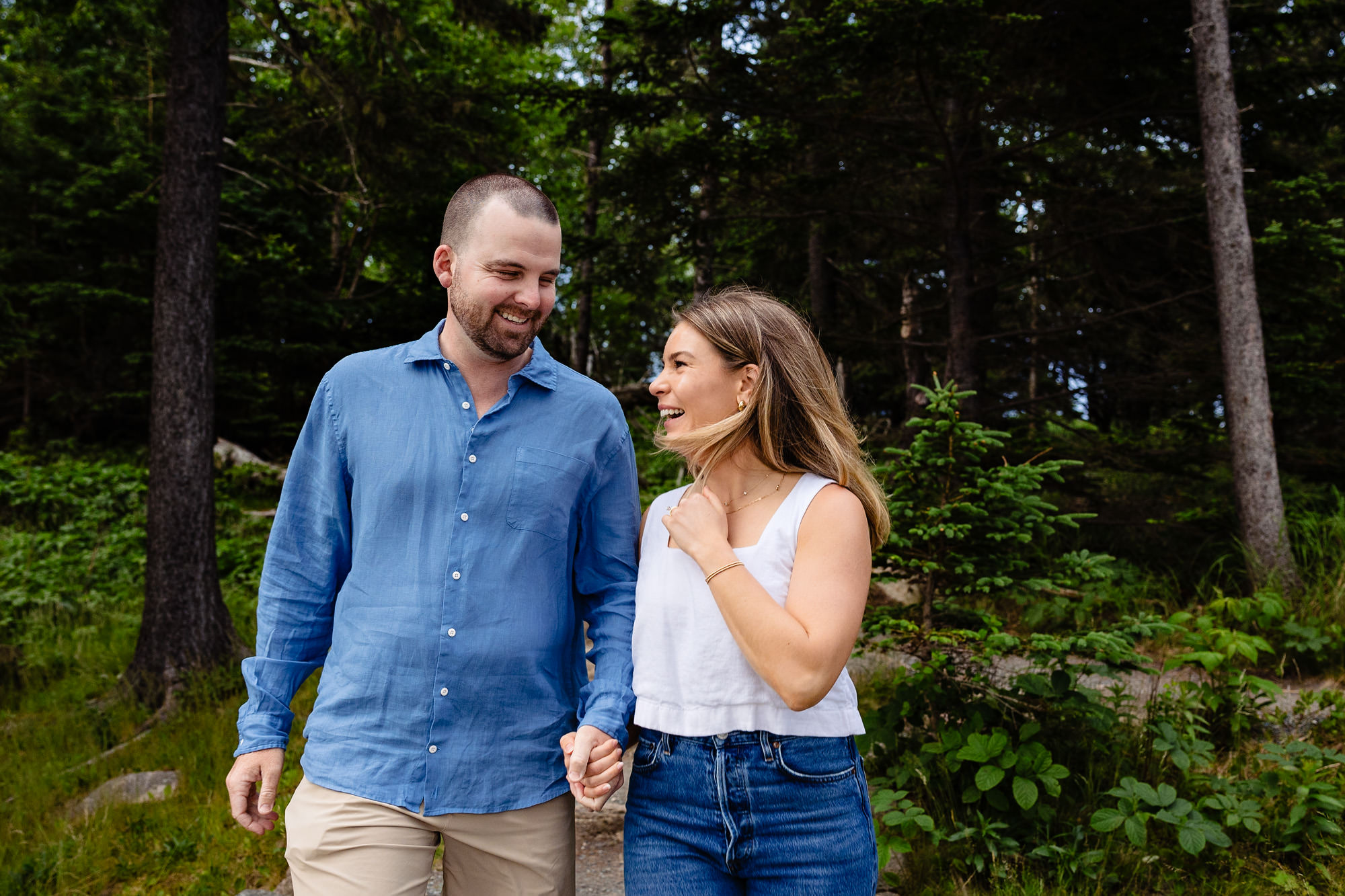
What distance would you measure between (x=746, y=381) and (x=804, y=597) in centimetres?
58

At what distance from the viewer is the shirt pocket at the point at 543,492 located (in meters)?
2.06

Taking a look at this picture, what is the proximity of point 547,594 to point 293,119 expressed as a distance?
6.98 m

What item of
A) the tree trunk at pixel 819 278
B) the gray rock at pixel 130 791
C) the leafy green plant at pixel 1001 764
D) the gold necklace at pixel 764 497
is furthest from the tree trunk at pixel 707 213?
the gold necklace at pixel 764 497

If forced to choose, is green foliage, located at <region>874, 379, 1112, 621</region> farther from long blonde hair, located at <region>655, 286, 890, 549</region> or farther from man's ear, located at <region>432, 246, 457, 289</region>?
man's ear, located at <region>432, 246, 457, 289</region>

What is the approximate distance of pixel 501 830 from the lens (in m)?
1.96

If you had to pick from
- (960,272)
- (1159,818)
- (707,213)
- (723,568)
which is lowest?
(1159,818)

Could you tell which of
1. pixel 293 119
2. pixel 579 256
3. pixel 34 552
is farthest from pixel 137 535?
pixel 579 256

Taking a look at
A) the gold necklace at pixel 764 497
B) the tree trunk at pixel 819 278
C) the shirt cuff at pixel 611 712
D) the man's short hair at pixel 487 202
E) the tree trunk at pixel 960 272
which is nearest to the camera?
the shirt cuff at pixel 611 712

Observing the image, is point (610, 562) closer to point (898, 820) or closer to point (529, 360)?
point (529, 360)

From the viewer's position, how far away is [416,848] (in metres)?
1.88

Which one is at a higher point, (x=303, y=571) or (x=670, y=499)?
(x=670, y=499)

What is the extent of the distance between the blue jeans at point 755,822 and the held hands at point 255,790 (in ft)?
2.84

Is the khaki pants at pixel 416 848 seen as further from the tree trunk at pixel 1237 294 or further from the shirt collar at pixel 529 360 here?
the tree trunk at pixel 1237 294

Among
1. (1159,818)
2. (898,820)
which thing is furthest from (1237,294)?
(898,820)
